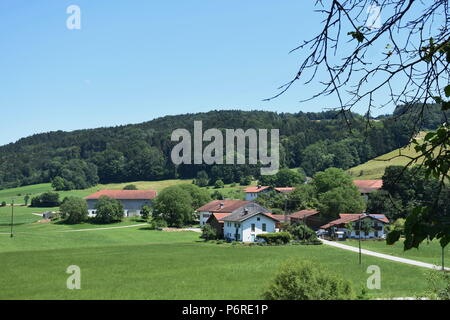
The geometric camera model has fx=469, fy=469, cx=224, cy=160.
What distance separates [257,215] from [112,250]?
1998cm

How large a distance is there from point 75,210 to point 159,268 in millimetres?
49092

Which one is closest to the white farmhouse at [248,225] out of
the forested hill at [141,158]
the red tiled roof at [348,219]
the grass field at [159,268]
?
the grass field at [159,268]

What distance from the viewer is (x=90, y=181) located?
154375mm

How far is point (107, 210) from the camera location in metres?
83.8

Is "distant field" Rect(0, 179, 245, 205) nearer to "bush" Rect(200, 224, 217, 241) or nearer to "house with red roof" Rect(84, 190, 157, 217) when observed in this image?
"house with red roof" Rect(84, 190, 157, 217)

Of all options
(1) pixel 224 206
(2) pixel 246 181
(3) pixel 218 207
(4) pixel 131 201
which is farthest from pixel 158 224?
(2) pixel 246 181

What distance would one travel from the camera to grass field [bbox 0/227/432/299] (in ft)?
91.5

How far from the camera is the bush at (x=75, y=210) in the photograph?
8256cm

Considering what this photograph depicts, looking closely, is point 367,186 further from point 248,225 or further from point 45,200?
point 45,200

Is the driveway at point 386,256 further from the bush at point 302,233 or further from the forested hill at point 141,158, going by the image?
the forested hill at point 141,158

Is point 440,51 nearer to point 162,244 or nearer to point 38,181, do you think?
point 162,244

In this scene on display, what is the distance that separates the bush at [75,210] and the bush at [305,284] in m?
69.9

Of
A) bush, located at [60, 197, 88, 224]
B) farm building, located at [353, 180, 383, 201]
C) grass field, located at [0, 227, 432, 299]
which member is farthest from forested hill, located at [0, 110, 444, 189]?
grass field, located at [0, 227, 432, 299]
